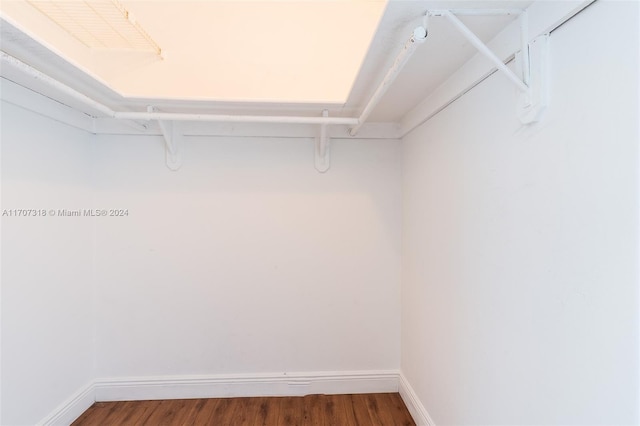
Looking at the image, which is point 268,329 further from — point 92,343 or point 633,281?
point 633,281

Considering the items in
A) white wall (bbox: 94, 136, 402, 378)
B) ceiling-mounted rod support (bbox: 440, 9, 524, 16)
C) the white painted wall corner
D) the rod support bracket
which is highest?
ceiling-mounted rod support (bbox: 440, 9, 524, 16)

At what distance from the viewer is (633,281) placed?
74cm

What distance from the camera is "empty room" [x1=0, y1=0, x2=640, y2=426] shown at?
1.05 meters

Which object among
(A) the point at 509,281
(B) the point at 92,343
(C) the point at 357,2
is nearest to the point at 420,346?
(A) the point at 509,281

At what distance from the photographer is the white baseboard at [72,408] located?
191 cm

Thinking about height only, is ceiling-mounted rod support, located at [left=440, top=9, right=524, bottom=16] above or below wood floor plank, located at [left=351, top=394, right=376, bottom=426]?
above

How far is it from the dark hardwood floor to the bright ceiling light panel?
2.52 metres

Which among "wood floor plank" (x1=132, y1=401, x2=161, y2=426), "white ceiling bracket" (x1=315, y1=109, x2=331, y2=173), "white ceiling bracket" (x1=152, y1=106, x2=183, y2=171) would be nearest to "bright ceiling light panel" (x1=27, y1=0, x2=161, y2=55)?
"white ceiling bracket" (x1=152, y1=106, x2=183, y2=171)

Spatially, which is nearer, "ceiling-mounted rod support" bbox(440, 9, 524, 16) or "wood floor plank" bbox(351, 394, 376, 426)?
"ceiling-mounted rod support" bbox(440, 9, 524, 16)

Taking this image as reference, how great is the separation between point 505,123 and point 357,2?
1.73 metres

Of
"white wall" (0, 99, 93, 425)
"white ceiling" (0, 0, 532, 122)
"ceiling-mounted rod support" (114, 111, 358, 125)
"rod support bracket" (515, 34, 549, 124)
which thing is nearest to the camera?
"rod support bracket" (515, 34, 549, 124)

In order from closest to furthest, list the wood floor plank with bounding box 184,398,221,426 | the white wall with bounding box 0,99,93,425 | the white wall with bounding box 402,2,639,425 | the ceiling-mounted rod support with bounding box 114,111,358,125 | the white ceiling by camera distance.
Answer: the white wall with bounding box 402,2,639,425 < the white ceiling < the white wall with bounding box 0,99,93,425 < the ceiling-mounted rod support with bounding box 114,111,358,125 < the wood floor plank with bounding box 184,398,221,426

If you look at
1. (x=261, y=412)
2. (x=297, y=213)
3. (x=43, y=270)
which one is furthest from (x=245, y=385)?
(x=43, y=270)

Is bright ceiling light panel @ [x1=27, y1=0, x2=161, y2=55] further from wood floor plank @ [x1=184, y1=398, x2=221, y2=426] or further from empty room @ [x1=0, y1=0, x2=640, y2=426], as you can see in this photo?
wood floor plank @ [x1=184, y1=398, x2=221, y2=426]
